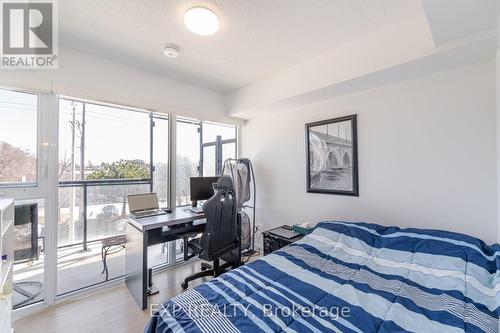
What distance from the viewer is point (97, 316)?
199cm

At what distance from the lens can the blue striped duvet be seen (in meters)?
1.04

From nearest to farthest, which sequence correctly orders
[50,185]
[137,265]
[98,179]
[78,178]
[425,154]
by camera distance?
1. [425,154]
2. [50,185]
3. [137,265]
4. [78,178]
5. [98,179]

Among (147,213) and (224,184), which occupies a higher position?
(224,184)

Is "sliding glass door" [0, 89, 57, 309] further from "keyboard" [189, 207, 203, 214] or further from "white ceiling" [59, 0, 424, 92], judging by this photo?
"keyboard" [189, 207, 203, 214]

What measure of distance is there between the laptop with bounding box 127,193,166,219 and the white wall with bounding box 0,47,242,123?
1072mm

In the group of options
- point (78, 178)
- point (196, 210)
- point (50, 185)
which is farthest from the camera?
point (196, 210)

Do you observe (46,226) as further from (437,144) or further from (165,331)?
(437,144)

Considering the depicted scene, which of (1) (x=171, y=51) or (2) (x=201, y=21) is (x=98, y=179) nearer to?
(1) (x=171, y=51)

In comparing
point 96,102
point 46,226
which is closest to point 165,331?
point 46,226

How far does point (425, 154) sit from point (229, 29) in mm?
2044

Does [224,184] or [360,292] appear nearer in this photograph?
[360,292]

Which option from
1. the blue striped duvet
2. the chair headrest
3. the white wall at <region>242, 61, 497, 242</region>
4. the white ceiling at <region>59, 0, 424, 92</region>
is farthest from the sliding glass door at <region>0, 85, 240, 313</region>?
the white wall at <region>242, 61, 497, 242</region>

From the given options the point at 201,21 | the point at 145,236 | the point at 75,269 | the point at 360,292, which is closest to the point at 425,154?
the point at 360,292

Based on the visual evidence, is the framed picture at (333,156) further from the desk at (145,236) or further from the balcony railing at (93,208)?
the balcony railing at (93,208)
